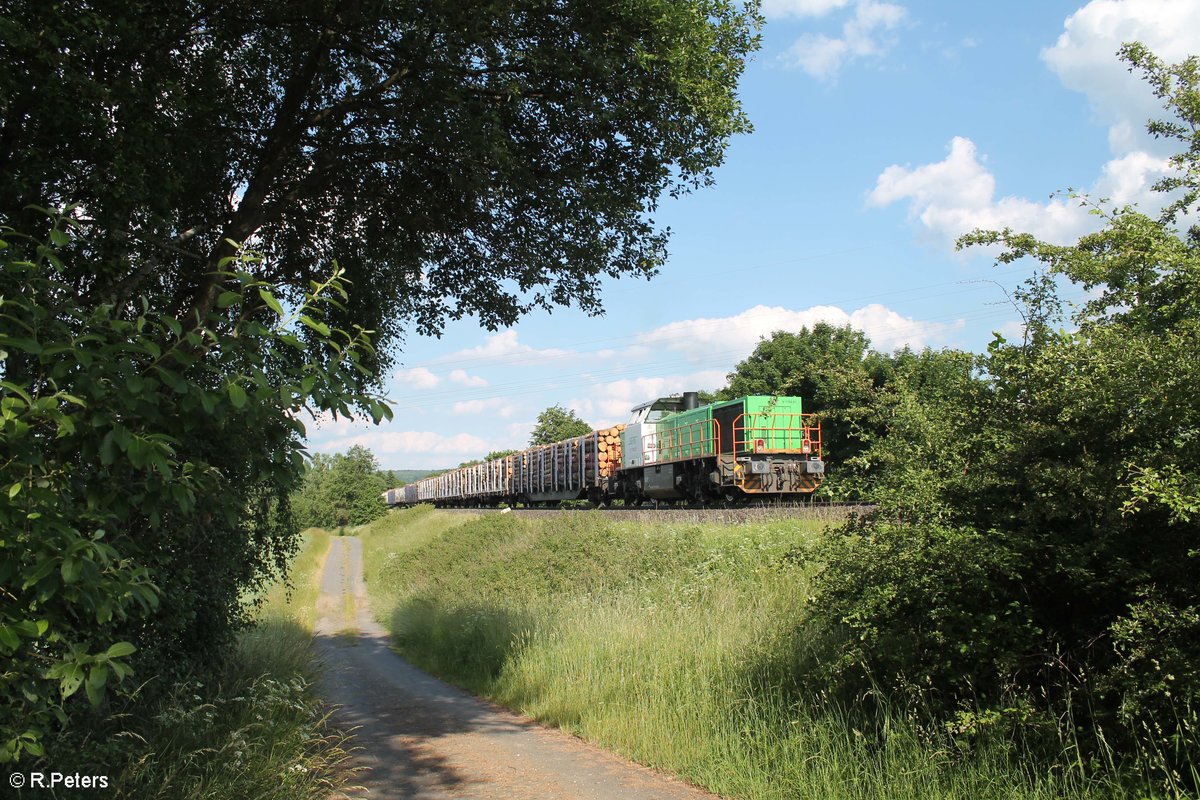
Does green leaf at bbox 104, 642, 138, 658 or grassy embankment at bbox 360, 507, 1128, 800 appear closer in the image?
green leaf at bbox 104, 642, 138, 658

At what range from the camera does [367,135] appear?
1006 centimetres

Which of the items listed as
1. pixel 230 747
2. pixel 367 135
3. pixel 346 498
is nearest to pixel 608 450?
pixel 367 135

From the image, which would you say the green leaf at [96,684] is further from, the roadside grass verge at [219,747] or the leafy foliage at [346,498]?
the leafy foliage at [346,498]

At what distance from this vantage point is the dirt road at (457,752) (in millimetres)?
7062

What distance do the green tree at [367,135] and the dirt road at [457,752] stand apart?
4.49 meters

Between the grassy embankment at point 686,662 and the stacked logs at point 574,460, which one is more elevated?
the stacked logs at point 574,460

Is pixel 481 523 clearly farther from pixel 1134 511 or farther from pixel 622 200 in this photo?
pixel 1134 511

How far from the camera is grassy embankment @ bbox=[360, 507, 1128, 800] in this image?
232 inches

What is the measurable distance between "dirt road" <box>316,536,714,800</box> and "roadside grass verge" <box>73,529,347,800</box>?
574 mm

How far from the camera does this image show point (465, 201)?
9.98 meters

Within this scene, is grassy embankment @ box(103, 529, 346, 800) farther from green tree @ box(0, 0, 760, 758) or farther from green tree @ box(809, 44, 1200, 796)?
green tree @ box(809, 44, 1200, 796)

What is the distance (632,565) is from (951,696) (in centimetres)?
1001

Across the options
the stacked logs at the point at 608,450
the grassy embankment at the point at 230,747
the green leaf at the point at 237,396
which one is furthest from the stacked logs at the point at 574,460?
the green leaf at the point at 237,396

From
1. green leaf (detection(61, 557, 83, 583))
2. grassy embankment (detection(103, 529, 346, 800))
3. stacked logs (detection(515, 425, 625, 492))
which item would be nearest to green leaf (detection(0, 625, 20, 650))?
green leaf (detection(61, 557, 83, 583))
